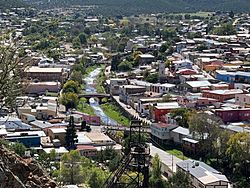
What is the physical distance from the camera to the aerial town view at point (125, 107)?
4.88 meters

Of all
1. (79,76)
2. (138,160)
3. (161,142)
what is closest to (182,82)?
(79,76)

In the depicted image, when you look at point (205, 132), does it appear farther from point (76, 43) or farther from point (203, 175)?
point (76, 43)

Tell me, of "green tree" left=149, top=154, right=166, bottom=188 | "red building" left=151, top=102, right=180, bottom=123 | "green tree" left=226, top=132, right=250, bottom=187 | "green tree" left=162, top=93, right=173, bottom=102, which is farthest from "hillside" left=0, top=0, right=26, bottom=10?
"green tree" left=149, top=154, right=166, bottom=188

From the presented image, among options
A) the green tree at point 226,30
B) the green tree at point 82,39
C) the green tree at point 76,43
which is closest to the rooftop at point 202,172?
the green tree at point 226,30

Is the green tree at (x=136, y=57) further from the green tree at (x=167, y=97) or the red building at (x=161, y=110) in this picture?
the red building at (x=161, y=110)

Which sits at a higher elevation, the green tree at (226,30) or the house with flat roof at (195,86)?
the green tree at (226,30)

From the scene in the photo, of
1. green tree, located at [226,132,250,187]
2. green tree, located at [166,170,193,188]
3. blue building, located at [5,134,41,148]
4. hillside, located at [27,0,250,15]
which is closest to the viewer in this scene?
green tree, located at [166,170,193,188]

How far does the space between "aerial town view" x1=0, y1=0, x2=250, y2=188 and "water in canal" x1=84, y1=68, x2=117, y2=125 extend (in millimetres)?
46

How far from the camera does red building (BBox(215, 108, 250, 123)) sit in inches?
731

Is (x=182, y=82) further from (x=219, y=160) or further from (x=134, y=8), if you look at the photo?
(x=134, y=8)

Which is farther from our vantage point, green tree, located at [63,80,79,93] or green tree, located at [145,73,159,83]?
green tree, located at [145,73,159,83]

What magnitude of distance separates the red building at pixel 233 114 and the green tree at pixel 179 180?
6399 millimetres

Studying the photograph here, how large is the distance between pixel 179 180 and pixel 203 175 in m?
0.72

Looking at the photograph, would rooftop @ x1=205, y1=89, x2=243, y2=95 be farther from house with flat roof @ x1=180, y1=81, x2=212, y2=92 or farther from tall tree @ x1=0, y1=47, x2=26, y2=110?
tall tree @ x1=0, y1=47, x2=26, y2=110
